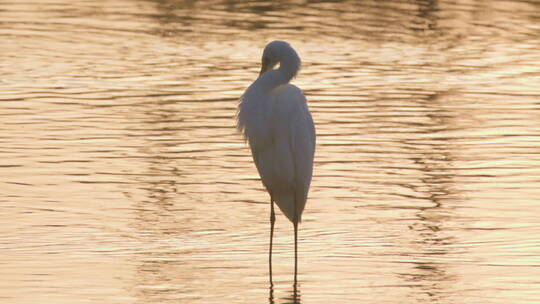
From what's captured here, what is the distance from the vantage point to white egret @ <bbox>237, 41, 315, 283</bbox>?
33.2 ft

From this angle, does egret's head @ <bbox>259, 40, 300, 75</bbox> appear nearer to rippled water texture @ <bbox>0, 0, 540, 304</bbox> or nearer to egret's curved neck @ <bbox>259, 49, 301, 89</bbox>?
egret's curved neck @ <bbox>259, 49, 301, 89</bbox>

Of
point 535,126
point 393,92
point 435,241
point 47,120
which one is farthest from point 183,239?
point 393,92

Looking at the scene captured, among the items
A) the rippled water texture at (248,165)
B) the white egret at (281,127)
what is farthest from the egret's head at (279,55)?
the rippled water texture at (248,165)

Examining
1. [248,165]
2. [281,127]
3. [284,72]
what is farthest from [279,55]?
[248,165]

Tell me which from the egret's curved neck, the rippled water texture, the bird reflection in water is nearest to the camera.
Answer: the bird reflection in water

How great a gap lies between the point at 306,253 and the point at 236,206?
1.51 metres

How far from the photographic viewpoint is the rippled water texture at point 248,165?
9.63 m

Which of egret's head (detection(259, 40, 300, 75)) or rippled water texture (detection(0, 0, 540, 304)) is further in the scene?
egret's head (detection(259, 40, 300, 75))

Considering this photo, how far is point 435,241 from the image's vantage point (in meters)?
10.7

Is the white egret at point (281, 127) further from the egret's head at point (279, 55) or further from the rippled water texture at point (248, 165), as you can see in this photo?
the rippled water texture at point (248, 165)

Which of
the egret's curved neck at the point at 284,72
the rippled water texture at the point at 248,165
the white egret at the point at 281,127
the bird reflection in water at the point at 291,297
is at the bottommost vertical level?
the rippled water texture at the point at 248,165

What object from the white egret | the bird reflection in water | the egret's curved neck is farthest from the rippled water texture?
the egret's curved neck

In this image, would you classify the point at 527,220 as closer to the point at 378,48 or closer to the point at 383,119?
the point at 383,119

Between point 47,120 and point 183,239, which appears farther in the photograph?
point 47,120
